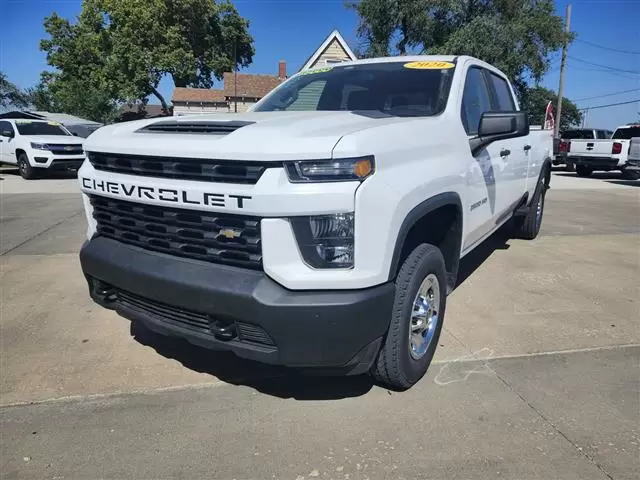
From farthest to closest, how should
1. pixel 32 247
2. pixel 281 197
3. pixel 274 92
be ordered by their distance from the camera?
pixel 32 247, pixel 274 92, pixel 281 197

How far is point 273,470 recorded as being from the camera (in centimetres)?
238

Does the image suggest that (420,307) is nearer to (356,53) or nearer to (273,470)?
(273,470)

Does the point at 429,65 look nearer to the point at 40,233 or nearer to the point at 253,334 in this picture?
the point at 253,334

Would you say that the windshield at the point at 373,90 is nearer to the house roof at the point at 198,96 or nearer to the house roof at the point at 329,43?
the house roof at the point at 329,43

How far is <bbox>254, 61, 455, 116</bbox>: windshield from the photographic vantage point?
3.58 metres

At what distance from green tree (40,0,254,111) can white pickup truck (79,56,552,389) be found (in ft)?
129

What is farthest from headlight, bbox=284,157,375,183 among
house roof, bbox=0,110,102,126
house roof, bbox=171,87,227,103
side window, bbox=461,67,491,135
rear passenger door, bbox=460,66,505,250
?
house roof, bbox=171,87,227,103

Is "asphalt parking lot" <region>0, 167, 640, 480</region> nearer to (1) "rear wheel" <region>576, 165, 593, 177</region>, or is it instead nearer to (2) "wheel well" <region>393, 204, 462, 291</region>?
(2) "wheel well" <region>393, 204, 462, 291</region>

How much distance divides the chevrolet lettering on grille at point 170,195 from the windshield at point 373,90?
4.88ft

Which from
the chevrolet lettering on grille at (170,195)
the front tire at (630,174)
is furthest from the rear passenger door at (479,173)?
the front tire at (630,174)

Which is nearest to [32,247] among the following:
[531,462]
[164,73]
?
[531,462]

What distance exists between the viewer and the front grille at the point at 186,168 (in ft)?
7.62

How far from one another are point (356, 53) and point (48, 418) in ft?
81.2

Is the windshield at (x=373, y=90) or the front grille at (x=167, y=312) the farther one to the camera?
the windshield at (x=373, y=90)
